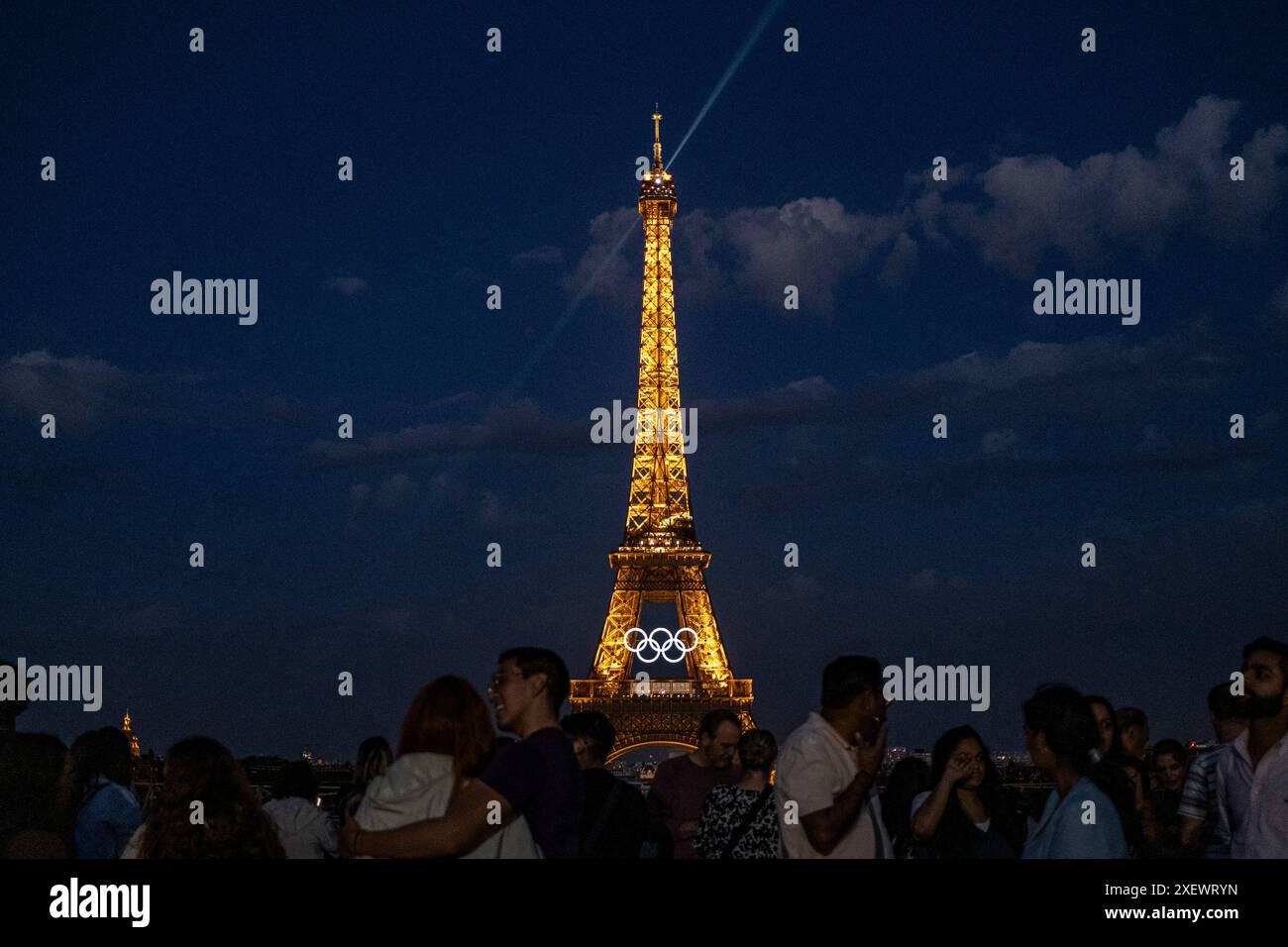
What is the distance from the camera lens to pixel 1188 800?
1084cm

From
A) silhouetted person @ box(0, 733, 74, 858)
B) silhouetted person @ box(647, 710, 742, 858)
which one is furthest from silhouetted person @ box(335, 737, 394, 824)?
A: silhouetted person @ box(647, 710, 742, 858)

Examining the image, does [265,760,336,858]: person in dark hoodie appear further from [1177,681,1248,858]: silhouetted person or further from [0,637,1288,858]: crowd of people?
[1177,681,1248,858]: silhouetted person

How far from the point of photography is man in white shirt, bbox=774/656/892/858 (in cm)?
871

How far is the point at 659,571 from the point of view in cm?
6656

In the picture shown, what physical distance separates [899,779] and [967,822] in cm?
121

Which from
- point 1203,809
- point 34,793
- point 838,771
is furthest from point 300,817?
point 1203,809

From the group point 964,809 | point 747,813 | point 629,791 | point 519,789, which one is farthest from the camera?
point 629,791

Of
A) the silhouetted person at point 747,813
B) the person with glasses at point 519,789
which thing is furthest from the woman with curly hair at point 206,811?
the silhouetted person at point 747,813

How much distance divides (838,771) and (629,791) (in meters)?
2.54

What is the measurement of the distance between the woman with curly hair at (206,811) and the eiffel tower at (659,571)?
180 feet

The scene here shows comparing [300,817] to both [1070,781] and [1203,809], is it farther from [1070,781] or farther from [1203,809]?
[1203,809]
